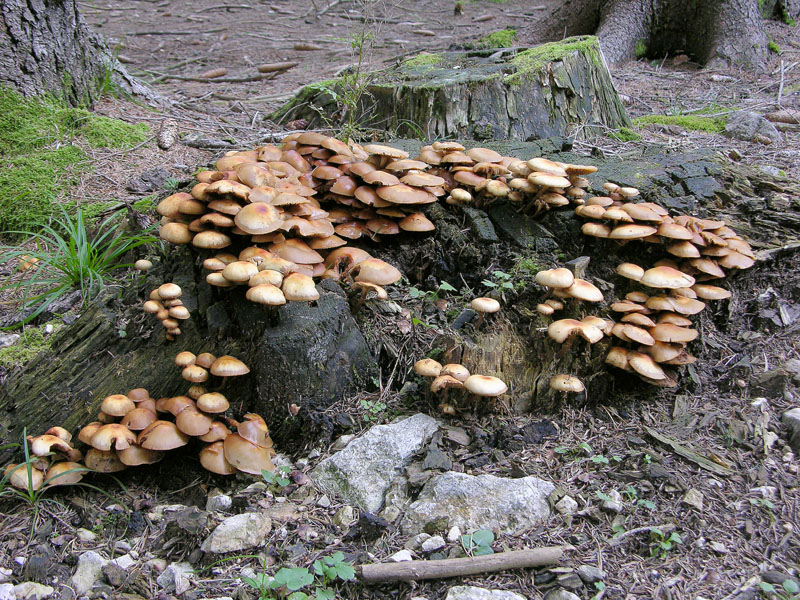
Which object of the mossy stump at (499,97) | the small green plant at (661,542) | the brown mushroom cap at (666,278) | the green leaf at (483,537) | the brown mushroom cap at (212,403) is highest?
the mossy stump at (499,97)

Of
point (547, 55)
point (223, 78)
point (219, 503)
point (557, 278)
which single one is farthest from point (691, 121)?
point (223, 78)

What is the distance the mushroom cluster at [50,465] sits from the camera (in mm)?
3174

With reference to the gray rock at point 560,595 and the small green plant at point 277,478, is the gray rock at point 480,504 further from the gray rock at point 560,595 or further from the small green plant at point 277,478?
the small green plant at point 277,478

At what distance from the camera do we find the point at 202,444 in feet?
11.3

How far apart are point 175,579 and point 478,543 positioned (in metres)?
1.48

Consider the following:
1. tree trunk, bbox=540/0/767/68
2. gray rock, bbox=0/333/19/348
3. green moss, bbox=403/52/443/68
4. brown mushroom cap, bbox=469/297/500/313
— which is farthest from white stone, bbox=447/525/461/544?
tree trunk, bbox=540/0/767/68

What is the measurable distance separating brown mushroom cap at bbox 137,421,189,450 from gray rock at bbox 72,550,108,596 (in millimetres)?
583

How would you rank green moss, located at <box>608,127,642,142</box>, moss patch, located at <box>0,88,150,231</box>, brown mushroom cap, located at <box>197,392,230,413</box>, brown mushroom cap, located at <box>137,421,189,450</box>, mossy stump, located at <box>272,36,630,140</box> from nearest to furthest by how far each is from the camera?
1. brown mushroom cap, located at <box>137,421,189,450</box>
2. brown mushroom cap, located at <box>197,392,230,413</box>
3. moss patch, located at <box>0,88,150,231</box>
4. mossy stump, located at <box>272,36,630,140</box>
5. green moss, located at <box>608,127,642,142</box>

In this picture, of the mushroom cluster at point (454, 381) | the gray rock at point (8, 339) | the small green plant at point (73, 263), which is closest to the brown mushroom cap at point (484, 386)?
the mushroom cluster at point (454, 381)

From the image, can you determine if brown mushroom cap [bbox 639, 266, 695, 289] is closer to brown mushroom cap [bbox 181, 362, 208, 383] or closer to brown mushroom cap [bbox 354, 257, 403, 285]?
brown mushroom cap [bbox 354, 257, 403, 285]

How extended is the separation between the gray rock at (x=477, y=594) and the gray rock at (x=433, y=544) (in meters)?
0.28

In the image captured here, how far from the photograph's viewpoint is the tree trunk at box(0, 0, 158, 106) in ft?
19.6

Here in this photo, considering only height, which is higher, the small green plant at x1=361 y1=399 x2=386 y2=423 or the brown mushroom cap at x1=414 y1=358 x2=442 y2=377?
the brown mushroom cap at x1=414 y1=358 x2=442 y2=377

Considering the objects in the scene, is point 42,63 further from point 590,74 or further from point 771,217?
point 771,217
